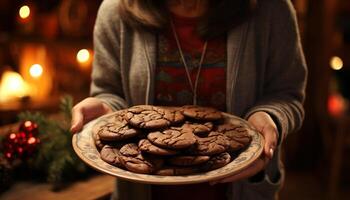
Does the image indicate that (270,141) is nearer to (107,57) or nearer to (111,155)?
(111,155)

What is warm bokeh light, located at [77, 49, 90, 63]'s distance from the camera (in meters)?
2.41

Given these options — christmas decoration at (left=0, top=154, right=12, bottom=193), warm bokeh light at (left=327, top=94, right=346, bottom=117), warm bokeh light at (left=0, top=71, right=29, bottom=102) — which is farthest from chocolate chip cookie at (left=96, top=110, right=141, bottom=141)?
warm bokeh light at (left=327, top=94, right=346, bottom=117)

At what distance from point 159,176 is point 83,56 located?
175 centimetres

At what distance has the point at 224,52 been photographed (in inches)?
43.6

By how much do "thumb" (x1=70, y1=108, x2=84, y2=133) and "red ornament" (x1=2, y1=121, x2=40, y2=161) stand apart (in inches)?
11.2

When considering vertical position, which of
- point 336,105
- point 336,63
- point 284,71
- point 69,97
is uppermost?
point 284,71

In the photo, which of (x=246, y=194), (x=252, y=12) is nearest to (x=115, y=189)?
(x=246, y=194)

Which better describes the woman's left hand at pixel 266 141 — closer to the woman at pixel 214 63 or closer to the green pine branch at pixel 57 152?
the woman at pixel 214 63

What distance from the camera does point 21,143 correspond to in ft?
3.97

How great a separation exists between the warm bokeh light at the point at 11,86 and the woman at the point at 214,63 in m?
1.25

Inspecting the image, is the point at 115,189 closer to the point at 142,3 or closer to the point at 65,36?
the point at 142,3

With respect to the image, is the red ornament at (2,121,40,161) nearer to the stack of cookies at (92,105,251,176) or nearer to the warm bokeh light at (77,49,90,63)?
the stack of cookies at (92,105,251,176)

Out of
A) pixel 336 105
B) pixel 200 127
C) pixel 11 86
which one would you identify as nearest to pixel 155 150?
pixel 200 127

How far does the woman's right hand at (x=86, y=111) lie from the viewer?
98 cm
